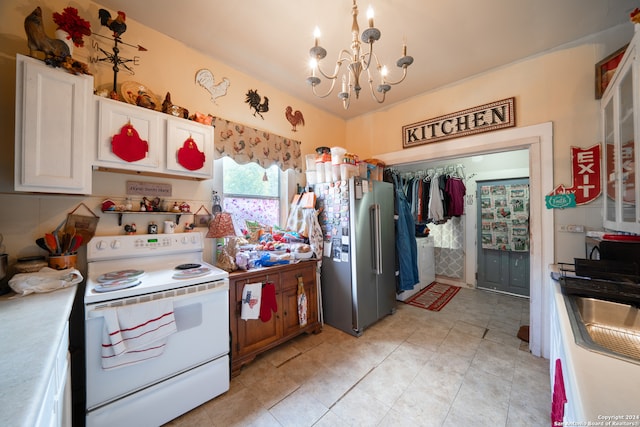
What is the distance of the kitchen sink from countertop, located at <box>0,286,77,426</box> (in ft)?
5.76

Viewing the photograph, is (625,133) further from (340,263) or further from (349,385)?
(349,385)

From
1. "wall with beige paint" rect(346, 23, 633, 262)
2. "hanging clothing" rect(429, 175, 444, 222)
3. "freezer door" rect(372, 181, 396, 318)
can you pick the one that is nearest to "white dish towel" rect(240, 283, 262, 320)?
"freezer door" rect(372, 181, 396, 318)

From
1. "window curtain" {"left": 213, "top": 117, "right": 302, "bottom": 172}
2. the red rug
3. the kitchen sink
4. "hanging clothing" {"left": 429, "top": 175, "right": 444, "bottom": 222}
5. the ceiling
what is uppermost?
the ceiling

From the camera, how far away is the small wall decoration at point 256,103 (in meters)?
2.54

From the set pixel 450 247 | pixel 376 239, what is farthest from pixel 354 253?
pixel 450 247

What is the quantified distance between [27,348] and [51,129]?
1267 millimetres

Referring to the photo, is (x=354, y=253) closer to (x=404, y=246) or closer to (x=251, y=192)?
(x=404, y=246)

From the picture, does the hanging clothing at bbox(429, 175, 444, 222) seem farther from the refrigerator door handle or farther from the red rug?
the refrigerator door handle

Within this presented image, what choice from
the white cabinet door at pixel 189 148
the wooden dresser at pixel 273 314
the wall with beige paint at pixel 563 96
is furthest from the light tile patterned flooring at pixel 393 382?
the white cabinet door at pixel 189 148

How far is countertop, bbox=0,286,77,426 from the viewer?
0.52m

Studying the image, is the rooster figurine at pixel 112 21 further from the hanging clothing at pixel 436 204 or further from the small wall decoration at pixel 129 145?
the hanging clothing at pixel 436 204

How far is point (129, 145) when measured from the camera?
5.31 feet

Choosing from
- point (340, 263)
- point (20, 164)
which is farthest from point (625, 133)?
point (20, 164)

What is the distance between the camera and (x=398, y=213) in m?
3.21
